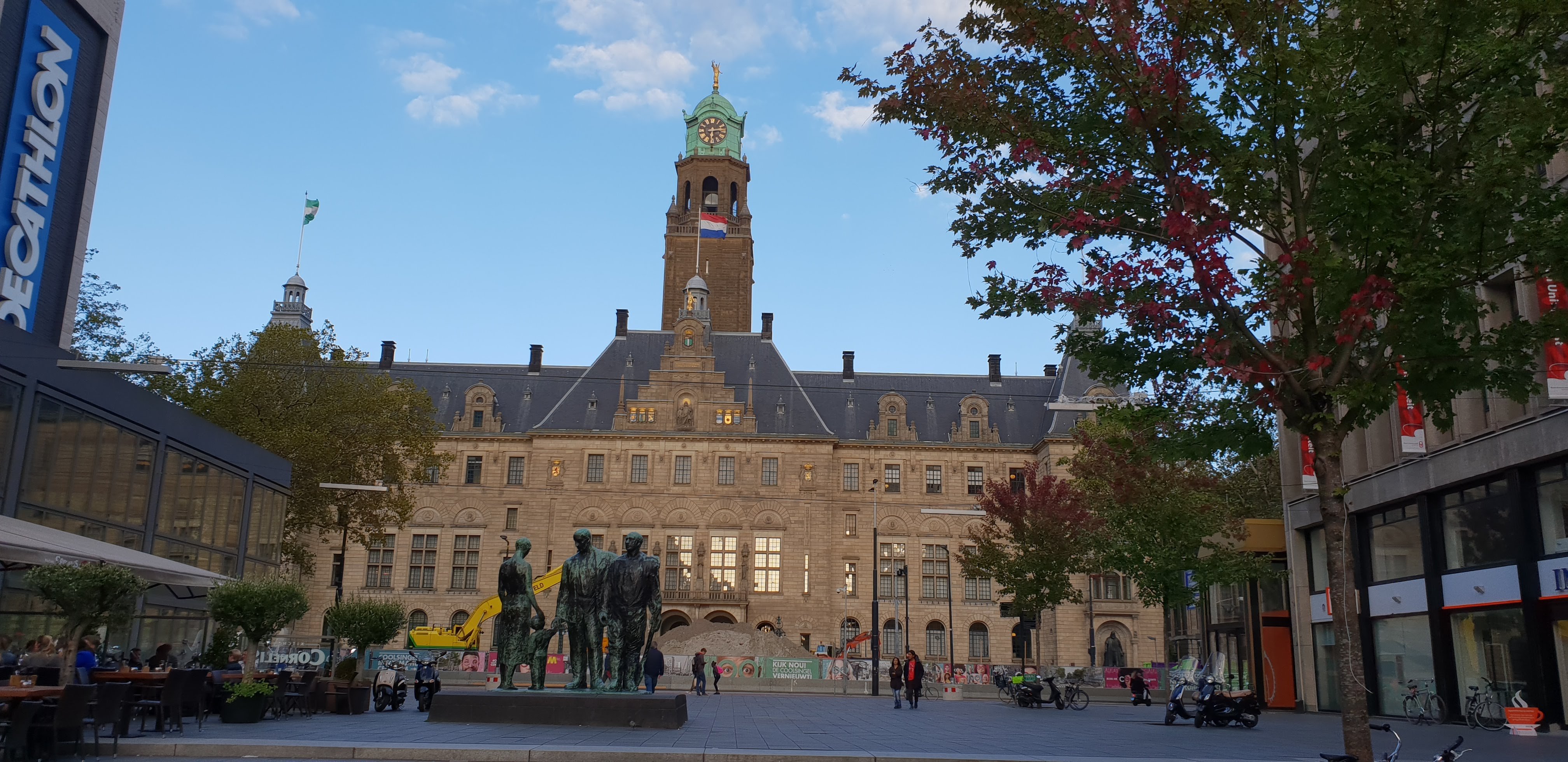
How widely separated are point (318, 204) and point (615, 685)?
143 ft

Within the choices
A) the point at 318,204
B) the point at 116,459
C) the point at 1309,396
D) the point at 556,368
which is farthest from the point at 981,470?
the point at 1309,396

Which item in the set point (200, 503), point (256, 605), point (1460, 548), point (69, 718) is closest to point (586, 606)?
point (256, 605)

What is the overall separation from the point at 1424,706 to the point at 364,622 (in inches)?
877

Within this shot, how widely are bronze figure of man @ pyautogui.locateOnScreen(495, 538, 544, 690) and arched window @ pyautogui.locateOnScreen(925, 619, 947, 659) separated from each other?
154ft

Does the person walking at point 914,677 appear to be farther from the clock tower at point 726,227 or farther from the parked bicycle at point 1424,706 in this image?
the clock tower at point 726,227

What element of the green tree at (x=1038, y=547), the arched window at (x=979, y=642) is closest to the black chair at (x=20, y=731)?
the green tree at (x=1038, y=547)

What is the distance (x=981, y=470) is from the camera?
2598 inches

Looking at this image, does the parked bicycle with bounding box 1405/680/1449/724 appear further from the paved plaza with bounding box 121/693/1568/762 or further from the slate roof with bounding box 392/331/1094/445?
the slate roof with bounding box 392/331/1094/445

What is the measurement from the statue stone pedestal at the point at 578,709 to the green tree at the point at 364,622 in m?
6.65

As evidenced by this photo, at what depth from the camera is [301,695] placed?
19.2 metres

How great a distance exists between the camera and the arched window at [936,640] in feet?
205

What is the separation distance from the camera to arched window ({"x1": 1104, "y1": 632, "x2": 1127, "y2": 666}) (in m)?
60.2

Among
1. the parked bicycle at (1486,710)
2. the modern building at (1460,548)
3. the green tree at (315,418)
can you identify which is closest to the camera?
the modern building at (1460,548)

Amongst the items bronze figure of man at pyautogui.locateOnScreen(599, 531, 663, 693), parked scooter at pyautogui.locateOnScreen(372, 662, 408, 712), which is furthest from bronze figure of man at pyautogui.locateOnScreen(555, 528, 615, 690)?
parked scooter at pyautogui.locateOnScreen(372, 662, 408, 712)
